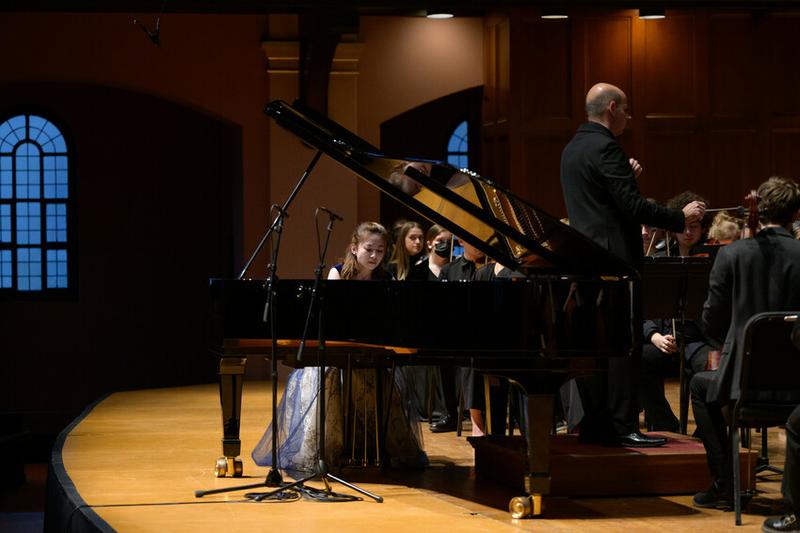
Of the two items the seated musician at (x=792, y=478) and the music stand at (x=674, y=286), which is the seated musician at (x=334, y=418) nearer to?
the music stand at (x=674, y=286)

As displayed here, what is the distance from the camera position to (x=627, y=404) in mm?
5824

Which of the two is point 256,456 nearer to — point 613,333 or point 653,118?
point 613,333

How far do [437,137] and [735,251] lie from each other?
10.2 metres

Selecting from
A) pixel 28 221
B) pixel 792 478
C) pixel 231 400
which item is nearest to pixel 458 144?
pixel 28 221

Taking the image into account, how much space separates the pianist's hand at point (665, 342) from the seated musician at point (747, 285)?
1295 mm

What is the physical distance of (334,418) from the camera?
649 centimetres

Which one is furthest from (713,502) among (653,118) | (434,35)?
(434,35)

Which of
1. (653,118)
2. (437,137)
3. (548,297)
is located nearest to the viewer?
(548,297)

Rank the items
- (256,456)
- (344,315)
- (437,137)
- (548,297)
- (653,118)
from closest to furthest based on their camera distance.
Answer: (548,297), (344,315), (256,456), (653,118), (437,137)

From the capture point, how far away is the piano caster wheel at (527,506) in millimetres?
5238

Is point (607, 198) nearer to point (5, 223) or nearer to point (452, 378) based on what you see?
point (452, 378)

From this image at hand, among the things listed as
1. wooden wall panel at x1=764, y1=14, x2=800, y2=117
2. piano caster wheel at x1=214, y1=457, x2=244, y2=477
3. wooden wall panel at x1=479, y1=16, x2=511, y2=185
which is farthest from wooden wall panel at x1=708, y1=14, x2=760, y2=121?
piano caster wheel at x1=214, y1=457, x2=244, y2=477

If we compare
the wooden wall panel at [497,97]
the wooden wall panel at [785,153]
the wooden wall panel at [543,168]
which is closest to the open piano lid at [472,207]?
the wooden wall panel at [543,168]

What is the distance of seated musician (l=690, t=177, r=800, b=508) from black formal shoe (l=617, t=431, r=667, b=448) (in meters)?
0.54
